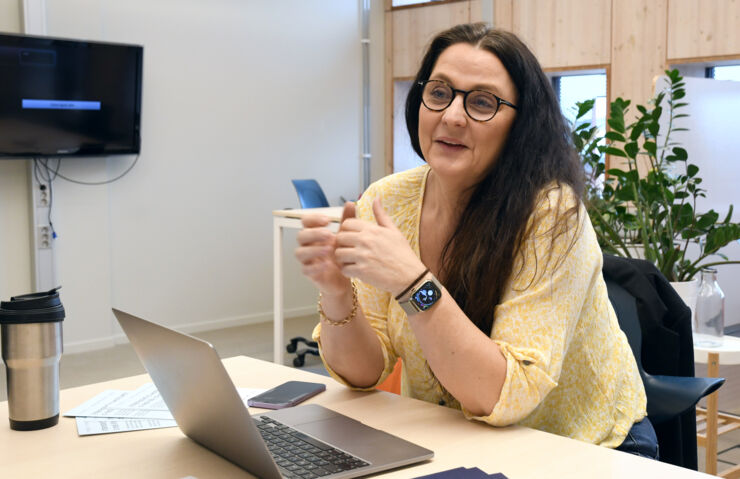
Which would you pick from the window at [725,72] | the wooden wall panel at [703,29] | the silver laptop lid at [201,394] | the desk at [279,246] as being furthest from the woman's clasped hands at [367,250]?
the window at [725,72]

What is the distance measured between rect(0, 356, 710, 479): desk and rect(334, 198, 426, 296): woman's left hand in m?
0.24

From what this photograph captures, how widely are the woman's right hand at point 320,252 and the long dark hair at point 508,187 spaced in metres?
0.25

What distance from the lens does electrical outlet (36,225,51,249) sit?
16.9 ft

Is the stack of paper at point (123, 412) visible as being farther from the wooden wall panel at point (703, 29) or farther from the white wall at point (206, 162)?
the wooden wall panel at point (703, 29)

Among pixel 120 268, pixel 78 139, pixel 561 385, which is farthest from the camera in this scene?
pixel 120 268

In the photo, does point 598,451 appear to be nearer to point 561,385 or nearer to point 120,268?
point 561,385

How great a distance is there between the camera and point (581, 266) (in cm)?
144

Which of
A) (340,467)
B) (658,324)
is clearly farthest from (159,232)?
(340,467)

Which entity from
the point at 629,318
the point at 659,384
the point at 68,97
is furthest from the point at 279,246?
the point at 659,384

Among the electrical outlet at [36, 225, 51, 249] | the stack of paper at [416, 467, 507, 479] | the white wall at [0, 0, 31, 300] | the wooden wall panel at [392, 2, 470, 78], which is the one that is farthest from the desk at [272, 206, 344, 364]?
the stack of paper at [416, 467, 507, 479]

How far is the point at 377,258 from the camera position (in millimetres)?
1312

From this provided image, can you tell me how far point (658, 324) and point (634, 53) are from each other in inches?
170

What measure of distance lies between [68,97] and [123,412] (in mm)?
4126

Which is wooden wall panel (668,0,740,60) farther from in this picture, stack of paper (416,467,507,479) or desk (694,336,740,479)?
stack of paper (416,467,507,479)
